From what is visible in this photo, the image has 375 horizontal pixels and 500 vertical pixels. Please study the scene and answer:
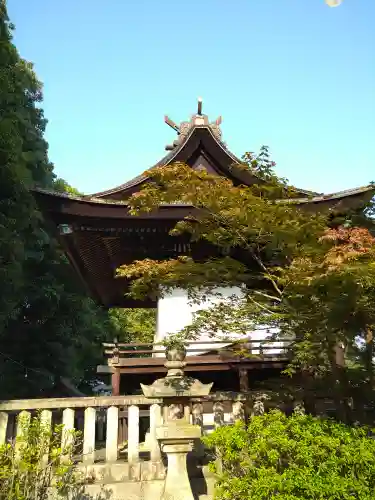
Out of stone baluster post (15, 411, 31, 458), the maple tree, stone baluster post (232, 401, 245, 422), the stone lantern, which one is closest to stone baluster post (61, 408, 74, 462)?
stone baluster post (15, 411, 31, 458)

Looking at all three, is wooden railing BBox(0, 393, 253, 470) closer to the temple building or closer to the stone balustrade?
the stone balustrade

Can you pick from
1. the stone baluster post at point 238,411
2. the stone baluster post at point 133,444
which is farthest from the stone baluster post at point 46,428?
the stone baluster post at point 238,411

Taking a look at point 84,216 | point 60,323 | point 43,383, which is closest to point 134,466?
point 84,216

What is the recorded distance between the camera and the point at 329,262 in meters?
4.51

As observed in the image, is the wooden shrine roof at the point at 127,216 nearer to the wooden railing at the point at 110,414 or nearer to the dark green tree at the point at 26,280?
the wooden railing at the point at 110,414

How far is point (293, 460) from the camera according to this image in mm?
4207

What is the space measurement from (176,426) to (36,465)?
63.5 inches

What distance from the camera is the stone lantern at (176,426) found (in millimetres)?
4680

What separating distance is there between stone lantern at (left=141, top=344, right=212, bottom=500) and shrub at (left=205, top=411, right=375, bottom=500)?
14.4 inches

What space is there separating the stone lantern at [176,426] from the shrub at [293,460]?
0.37 meters

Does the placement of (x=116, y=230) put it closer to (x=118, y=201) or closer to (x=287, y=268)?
(x=118, y=201)

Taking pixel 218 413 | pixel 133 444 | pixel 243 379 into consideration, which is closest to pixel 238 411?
pixel 218 413

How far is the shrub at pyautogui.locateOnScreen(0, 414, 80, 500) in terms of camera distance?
4.36 metres

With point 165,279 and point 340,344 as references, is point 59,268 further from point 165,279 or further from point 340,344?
point 340,344
